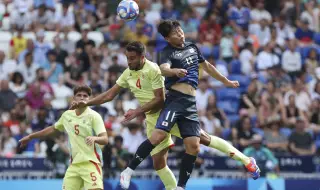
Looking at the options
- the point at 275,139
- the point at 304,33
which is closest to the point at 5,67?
the point at 275,139

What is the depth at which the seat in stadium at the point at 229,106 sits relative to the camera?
24.7m

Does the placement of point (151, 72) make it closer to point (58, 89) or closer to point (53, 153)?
point (53, 153)

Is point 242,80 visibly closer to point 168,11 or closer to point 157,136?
point 168,11

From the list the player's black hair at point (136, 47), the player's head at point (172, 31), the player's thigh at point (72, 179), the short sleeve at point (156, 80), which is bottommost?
the player's thigh at point (72, 179)

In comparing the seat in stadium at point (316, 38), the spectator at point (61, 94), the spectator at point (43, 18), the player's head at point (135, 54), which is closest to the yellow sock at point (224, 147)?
the player's head at point (135, 54)

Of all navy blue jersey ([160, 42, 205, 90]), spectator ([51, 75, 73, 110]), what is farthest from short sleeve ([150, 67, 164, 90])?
spectator ([51, 75, 73, 110])

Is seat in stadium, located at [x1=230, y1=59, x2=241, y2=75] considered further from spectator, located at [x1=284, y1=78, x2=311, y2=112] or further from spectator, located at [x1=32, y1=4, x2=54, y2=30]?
spectator, located at [x1=32, y1=4, x2=54, y2=30]

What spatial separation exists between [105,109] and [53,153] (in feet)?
10.5

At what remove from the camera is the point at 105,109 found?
23.0m

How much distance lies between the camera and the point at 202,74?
24.9 metres

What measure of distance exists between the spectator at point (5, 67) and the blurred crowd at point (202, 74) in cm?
3

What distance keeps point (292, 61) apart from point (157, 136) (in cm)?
1365

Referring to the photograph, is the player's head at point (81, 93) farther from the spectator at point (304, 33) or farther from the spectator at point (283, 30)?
the spectator at point (304, 33)

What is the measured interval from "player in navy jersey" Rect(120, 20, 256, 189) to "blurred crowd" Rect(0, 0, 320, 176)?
6109mm
